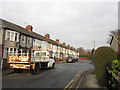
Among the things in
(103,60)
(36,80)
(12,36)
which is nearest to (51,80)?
(36,80)

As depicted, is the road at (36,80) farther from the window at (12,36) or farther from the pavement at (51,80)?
the window at (12,36)

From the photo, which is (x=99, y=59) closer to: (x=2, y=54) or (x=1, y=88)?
(x=1, y=88)

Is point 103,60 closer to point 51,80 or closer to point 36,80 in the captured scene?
point 51,80

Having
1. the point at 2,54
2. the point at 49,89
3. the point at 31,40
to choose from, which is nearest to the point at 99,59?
the point at 49,89

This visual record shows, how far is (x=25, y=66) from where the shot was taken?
10484 millimetres

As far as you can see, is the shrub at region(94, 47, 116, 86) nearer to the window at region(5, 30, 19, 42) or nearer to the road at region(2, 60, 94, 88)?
the road at region(2, 60, 94, 88)

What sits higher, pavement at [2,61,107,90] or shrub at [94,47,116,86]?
shrub at [94,47,116,86]

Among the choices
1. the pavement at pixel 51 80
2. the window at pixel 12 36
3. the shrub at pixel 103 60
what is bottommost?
the pavement at pixel 51 80

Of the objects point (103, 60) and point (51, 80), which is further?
point (51, 80)

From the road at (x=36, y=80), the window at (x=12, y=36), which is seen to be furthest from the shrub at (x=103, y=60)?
the window at (x=12, y=36)

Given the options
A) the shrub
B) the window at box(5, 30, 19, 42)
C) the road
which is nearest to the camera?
the shrub

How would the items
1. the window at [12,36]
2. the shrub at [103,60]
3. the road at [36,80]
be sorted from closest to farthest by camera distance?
the shrub at [103,60] → the road at [36,80] → the window at [12,36]

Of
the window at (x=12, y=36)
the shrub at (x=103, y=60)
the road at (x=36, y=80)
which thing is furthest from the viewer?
the window at (x=12, y=36)

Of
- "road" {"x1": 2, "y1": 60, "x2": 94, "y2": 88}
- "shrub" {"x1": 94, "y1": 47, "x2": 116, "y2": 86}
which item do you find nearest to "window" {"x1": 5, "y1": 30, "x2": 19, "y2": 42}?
"road" {"x1": 2, "y1": 60, "x2": 94, "y2": 88}
